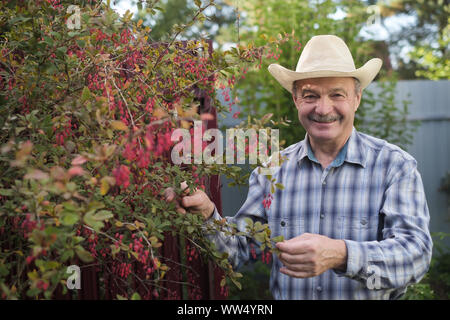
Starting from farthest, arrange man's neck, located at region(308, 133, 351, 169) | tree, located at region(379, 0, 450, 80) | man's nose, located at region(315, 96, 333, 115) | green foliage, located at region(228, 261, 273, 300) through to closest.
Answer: tree, located at region(379, 0, 450, 80) < green foliage, located at region(228, 261, 273, 300) < man's neck, located at region(308, 133, 351, 169) < man's nose, located at region(315, 96, 333, 115)

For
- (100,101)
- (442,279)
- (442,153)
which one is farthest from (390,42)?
(100,101)

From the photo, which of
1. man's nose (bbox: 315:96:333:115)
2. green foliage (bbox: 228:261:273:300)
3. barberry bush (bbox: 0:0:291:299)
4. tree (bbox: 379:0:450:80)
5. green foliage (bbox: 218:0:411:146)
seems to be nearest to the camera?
barberry bush (bbox: 0:0:291:299)

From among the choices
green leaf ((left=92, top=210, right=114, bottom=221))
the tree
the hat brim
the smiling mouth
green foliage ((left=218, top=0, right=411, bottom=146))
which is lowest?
green leaf ((left=92, top=210, right=114, bottom=221))

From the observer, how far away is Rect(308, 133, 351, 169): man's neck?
2111 millimetres

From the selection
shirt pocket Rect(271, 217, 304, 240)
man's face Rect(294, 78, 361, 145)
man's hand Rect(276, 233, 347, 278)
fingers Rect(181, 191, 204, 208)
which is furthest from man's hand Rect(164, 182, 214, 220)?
man's face Rect(294, 78, 361, 145)

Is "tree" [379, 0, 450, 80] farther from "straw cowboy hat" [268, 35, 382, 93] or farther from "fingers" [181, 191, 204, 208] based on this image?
"fingers" [181, 191, 204, 208]

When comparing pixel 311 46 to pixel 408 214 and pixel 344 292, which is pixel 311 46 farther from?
pixel 344 292

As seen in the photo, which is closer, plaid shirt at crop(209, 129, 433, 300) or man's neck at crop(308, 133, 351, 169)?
plaid shirt at crop(209, 129, 433, 300)

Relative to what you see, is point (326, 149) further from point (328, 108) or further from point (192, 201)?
point (192, 201)

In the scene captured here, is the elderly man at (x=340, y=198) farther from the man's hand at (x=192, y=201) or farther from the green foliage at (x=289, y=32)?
the green foliage at (x=289, y=32)

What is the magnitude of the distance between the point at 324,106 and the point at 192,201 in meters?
0.75

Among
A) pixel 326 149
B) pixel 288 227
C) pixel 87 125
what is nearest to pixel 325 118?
pixel 326 149

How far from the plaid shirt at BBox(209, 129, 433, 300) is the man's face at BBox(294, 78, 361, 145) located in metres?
0.11

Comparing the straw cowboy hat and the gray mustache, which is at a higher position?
the straw cowboy hat
